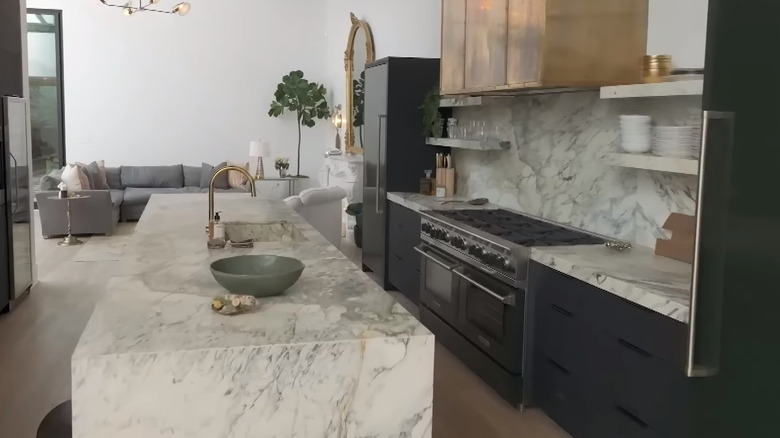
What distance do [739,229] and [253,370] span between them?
1370 mm

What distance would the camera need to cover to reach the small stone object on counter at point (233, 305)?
2.24 meters

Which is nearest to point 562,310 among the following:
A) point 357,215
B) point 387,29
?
point 357,215

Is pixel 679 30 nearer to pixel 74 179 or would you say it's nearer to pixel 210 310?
pixel 210 310

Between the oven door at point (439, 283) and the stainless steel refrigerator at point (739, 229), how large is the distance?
8.20 feet

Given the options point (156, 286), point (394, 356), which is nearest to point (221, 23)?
point (156, 286)

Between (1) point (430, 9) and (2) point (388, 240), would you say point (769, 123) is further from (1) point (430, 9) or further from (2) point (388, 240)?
(1) point (430, 9)

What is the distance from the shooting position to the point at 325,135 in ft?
39.5

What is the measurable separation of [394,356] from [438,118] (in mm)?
4434

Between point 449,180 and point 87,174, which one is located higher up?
point 449,180

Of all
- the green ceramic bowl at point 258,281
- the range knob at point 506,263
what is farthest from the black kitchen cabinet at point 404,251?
the green ceramic bowl at point 258,281

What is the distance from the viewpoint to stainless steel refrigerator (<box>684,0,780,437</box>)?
1.98 metres

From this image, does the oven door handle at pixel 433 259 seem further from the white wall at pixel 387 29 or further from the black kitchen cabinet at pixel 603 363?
the white wall at pixel 387 29

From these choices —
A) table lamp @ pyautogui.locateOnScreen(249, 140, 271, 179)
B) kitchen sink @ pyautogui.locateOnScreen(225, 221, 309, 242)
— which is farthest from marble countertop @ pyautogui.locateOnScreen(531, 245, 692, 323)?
table lamp @ pyautogui.locateOnScreen(249, 140, 271, 179)

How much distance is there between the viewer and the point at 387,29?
27.8 feet
